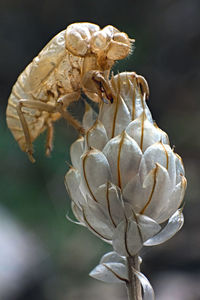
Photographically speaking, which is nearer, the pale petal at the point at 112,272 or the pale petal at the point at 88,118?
the pale petal at the point at 112,272

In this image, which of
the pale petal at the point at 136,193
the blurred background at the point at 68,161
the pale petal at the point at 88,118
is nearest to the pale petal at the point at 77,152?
the pale petal at the point at 88,118

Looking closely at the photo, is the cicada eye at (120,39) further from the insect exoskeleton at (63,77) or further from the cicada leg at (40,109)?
the cicada leg at (40,109)

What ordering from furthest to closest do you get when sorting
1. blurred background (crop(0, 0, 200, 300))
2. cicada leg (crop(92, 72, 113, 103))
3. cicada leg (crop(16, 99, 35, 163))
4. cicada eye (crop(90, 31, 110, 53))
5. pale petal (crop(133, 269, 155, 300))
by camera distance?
blurred background (crop(0, 0, 200, 300)) < cicada leg (crop(16, 99, 35, 163)) < cicada eye (crop(90, 31, 110, 53)) < cicada leg (crop(92, 72, 113, 103)) < pale petal (crop(133, 269, 155, 300))

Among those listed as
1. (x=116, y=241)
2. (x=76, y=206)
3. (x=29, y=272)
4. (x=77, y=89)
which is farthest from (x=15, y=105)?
(x=29, y=272)

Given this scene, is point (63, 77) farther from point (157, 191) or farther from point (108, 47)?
point (157, 191)

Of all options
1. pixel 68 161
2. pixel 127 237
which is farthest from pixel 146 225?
pixel 68 161

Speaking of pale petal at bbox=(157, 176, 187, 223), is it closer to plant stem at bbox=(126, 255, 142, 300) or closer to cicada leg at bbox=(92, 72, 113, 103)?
plant stem at bbox=(126, 255, 142, 300)

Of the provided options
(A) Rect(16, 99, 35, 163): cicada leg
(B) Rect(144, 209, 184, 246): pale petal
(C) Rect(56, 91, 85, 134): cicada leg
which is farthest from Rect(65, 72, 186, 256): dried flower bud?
(A) Rect(16, 99, 35, 163): cicada leg
